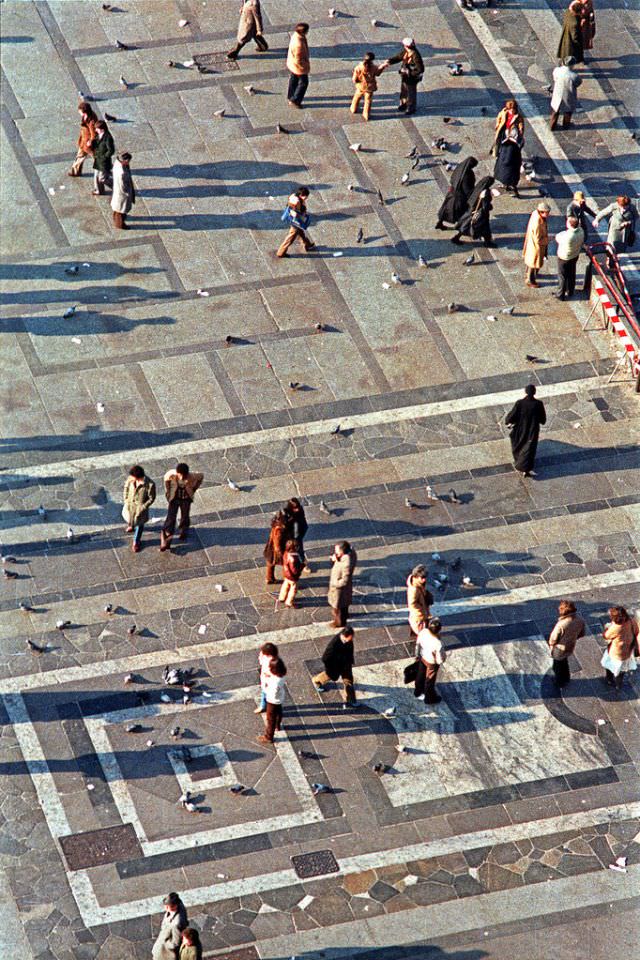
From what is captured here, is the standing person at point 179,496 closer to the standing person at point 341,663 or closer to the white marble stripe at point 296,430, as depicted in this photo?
the white marble stripe at point 296,430

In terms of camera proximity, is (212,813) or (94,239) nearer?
(212,813)


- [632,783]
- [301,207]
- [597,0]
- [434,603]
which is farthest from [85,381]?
[597,0]

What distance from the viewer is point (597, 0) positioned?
116ft

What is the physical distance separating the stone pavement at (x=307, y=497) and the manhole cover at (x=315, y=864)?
0.04 meters

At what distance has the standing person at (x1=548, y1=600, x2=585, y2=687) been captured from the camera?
23578 mm

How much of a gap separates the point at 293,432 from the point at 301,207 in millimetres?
4039

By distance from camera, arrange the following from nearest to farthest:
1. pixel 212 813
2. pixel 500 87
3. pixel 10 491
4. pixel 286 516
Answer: pixel 212 813, pixel 286 516, pixel 10 491, pixel 500 87

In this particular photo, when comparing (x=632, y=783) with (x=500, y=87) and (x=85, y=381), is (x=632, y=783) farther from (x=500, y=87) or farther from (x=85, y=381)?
(x=500, y=87)

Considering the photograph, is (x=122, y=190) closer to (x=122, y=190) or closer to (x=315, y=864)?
(x=122, y=190)

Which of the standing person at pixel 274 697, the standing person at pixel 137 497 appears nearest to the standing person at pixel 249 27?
the standing person at pixel 137 497

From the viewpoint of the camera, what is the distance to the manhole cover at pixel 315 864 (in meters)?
22.0

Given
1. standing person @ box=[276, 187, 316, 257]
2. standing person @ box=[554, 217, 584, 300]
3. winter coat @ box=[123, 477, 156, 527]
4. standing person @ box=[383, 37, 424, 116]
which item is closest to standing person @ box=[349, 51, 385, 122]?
standing person @ box=[383, 37, 424, 116]

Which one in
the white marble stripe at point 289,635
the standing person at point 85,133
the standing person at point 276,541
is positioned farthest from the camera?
the standing person at point 85,133

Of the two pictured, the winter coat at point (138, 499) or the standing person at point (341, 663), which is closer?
the standing person at point (341, 663)
